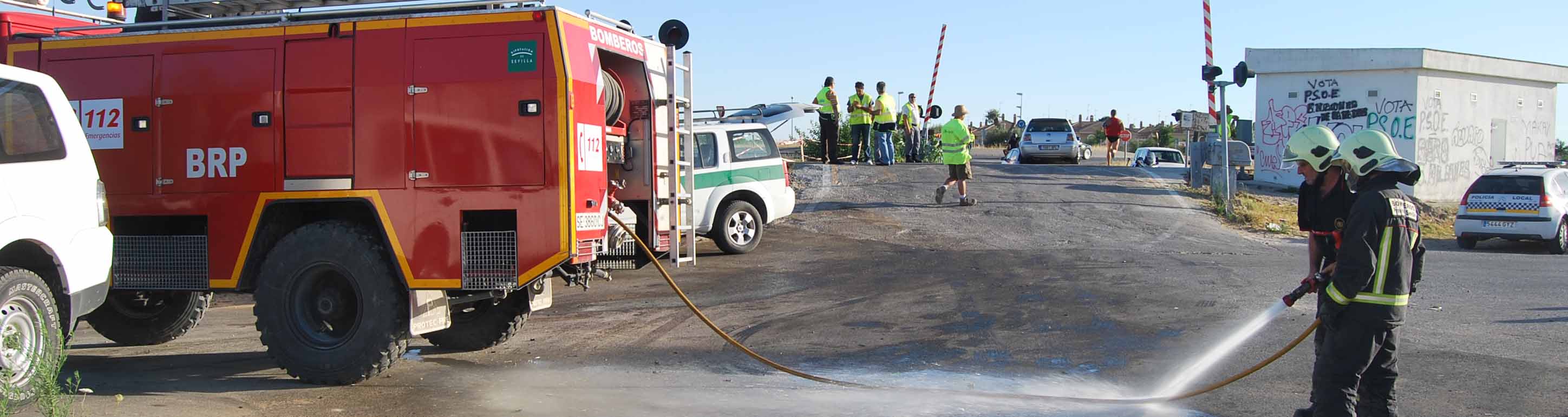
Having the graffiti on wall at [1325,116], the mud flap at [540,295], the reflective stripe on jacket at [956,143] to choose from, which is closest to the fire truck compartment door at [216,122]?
the mud flap at [540,295]

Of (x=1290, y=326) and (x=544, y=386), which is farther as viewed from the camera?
(x=1290, y=326)

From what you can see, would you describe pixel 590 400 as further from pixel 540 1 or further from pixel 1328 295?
pixel 1328 295

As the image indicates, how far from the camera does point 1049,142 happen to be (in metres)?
30.4

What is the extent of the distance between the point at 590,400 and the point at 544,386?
0.58 m

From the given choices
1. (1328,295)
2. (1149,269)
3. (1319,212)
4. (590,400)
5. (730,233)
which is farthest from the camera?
(730,233)

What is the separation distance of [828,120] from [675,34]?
584 inches

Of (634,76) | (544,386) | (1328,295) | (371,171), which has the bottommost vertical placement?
(544,386)

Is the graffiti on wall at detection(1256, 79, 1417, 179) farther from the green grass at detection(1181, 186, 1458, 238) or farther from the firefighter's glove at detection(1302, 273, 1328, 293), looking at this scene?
the firefighter's glove at detection(1302, 273, 1328, 293)

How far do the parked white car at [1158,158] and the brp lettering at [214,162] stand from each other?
29.3m

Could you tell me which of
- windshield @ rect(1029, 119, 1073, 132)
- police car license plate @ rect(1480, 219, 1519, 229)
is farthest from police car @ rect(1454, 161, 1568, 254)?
windshield @ rect(1029, 119, 1073, 132)

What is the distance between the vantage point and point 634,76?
27.7 ft

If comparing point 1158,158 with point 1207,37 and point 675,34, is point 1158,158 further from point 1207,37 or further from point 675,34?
point 675,34

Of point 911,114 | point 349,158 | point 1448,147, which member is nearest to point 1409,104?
point 1448,147

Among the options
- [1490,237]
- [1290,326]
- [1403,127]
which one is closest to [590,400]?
[1290,326]
